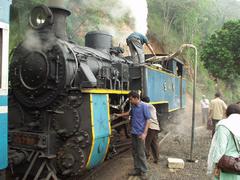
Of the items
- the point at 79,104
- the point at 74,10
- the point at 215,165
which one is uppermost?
the point at 74,10

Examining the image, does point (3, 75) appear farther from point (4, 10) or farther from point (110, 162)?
point (110, 162)

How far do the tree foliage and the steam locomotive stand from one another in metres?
11.5

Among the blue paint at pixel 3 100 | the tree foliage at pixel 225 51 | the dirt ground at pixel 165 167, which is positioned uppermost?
the tree foliage at pixel 225 51

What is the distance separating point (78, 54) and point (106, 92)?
0.88m

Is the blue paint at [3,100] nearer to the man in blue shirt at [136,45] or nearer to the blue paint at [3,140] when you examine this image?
the blue paint at [3,140]

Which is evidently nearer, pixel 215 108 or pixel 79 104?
pixel 79 104

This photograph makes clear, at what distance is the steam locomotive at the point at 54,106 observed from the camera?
4910mm

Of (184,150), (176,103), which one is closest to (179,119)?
(176,103)

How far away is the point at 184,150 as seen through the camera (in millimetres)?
8469

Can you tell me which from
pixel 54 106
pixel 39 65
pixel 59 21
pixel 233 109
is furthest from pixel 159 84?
pixel 233 109

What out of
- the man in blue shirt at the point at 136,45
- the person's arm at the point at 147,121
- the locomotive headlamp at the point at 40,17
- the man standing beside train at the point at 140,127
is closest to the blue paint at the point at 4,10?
the locomotive headlamp at the point at 40,17

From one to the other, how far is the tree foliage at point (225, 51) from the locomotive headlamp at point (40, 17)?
12.3 meters

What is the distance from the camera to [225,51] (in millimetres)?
16078

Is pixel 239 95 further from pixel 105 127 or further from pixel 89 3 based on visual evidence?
pixel 105 127
